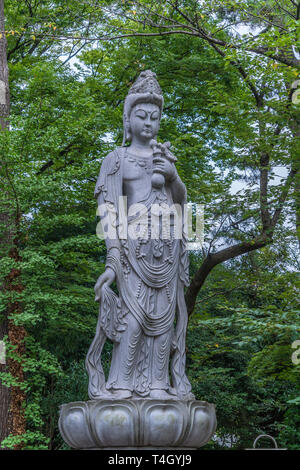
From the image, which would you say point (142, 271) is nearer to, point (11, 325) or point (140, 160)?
point (140, 160)

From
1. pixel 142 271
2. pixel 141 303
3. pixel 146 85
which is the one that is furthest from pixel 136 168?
pixel 141 303

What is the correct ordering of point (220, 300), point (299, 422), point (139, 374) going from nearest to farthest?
point (139, 374), point (299, 422), point (220, 300)

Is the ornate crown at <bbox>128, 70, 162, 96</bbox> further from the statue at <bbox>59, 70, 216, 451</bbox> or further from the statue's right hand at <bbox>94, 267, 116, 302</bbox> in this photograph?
the statue's right hand at <bbox>94, 267, 116, 302</bbox>

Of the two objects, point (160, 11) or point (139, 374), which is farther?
point (160, 11)

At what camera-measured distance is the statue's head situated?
6.88 m

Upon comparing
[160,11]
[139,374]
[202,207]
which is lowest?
[139,374]

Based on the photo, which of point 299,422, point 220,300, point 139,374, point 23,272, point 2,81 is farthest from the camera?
point 220,300

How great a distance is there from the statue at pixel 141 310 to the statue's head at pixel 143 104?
0.03 ft

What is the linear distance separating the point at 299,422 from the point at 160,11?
26.6 feet

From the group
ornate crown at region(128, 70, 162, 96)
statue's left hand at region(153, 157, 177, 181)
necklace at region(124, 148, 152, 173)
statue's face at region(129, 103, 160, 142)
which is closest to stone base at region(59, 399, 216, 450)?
statue's left hand at region(153, 157, 177, 181)

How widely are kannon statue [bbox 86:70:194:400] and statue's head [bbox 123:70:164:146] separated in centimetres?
1
